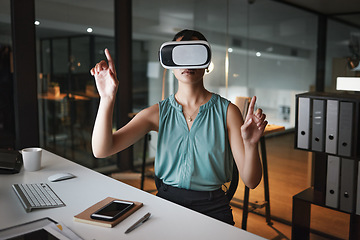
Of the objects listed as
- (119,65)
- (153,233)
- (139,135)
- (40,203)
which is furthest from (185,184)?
(119,65)

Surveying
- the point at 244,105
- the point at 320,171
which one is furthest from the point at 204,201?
the point at 244,105

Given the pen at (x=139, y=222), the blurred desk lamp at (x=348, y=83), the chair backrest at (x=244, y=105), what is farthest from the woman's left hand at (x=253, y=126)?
the chair backrest at (x=244, y=105)

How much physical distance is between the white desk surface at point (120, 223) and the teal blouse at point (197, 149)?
0.21 m

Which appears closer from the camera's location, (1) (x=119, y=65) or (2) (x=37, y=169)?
(2) (x=37, y=169)

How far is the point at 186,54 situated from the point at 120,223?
604mm

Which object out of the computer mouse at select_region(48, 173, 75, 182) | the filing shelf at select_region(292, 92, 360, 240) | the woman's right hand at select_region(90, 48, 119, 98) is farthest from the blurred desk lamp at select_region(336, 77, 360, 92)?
the computer mouse at select_region(48, 173, 75, 182)

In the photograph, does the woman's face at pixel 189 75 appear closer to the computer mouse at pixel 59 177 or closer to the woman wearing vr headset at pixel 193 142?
the woman wearing vr headset at pixel 193 142

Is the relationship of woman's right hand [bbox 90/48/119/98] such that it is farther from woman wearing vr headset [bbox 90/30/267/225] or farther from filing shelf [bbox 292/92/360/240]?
filing shelf [bbox 292/92/360/240]

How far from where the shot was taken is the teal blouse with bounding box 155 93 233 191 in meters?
1.58

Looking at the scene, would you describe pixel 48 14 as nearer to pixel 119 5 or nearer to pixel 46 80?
pixel 46 80

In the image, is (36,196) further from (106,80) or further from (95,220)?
(106,80)

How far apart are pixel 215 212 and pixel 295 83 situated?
6.83 feet

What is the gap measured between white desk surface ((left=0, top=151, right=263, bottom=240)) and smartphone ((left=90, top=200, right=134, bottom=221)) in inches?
1.3

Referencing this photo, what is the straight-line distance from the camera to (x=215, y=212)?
1569 mm
